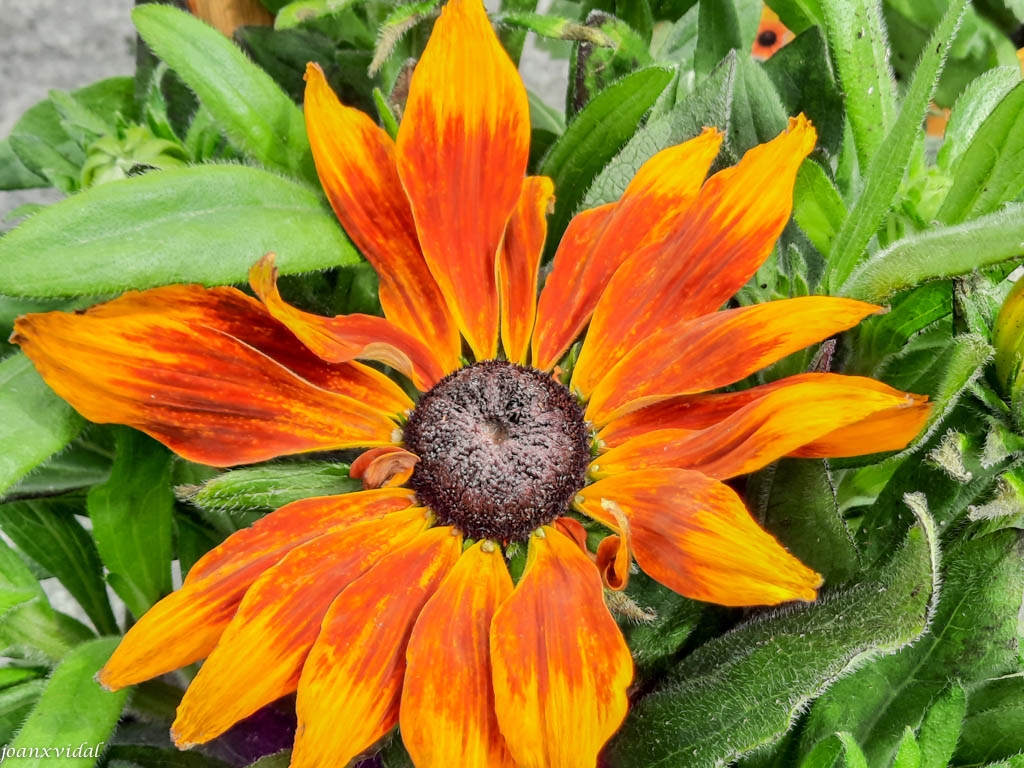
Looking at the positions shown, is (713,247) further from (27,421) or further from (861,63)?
(27,421)

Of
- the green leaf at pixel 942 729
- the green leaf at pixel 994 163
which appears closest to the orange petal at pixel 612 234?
the green leaf at pixel 994 163

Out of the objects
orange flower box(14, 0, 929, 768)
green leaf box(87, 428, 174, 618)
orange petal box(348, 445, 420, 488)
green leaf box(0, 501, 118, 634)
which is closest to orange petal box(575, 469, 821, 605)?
orange flower box(14, 0, 929, 768)

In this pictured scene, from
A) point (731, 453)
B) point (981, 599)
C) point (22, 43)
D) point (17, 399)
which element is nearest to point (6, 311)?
point (17, 399)

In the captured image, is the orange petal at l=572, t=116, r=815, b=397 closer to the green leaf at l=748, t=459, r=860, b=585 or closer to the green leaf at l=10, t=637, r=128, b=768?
the green leaf at l=748, t=459, r=860, b=585

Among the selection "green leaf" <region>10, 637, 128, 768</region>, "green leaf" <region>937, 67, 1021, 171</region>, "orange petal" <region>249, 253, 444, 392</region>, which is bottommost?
"green leaf" <region>10, 637, 128, 768</region>

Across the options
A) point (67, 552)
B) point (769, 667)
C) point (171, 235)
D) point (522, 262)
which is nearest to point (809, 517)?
point (769, 667)

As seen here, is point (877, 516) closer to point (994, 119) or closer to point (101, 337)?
point (994, 119)
